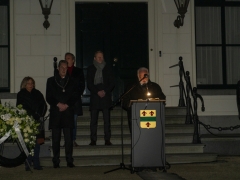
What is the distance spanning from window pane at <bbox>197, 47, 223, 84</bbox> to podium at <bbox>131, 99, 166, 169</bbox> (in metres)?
4.97

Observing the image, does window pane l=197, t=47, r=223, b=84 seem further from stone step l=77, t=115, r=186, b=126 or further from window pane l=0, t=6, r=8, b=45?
window pane l=0, t=6, r=8, b=45

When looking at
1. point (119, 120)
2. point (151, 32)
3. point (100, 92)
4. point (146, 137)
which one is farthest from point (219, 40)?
point (146, 137)

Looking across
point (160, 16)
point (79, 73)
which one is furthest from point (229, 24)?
point (79, 73)

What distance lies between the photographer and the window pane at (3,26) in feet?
43.8

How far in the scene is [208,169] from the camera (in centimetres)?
984

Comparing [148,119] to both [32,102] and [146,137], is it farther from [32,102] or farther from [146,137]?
[32,102]

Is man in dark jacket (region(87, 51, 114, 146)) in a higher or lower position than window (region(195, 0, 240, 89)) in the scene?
lower

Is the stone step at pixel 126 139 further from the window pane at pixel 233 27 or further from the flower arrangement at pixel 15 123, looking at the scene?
the window pane at pixel 233 27

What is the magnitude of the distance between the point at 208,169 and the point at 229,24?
5.49 metres

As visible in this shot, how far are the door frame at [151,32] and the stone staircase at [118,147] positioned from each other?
4.40ft

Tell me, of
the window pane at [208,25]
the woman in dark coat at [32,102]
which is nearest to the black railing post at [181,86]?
the window pane at [208,25]

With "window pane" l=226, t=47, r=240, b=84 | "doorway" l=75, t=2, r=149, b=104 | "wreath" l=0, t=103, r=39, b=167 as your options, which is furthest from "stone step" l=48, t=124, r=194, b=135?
"wreath" l=0, t=103, r=39, b=167

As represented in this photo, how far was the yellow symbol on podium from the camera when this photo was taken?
924 cm

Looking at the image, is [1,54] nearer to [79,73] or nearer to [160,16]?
[79,73]
